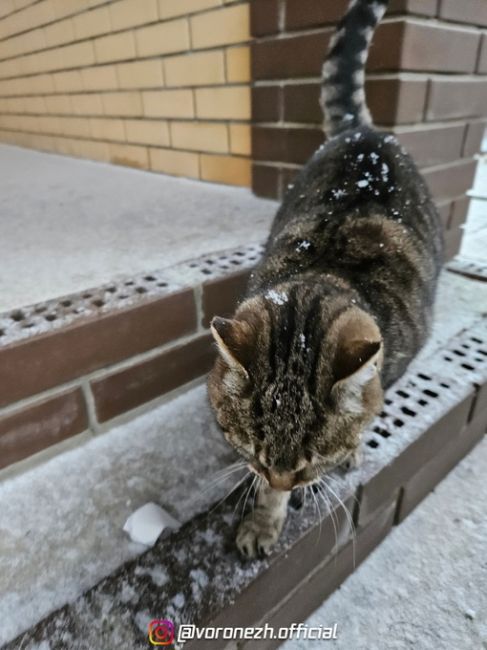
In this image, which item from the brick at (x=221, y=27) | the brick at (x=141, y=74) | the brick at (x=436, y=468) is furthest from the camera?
the brick at (x=141, y=74)

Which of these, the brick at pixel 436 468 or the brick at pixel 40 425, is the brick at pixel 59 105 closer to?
the brick at pixel 40 425

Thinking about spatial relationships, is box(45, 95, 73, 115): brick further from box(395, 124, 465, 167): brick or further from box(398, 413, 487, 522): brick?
box(398, 413, 487, 522): brick

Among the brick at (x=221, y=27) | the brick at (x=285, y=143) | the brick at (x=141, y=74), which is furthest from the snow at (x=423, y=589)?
the brick at (x=141, y=74)

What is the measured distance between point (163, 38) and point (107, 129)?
0.89 m

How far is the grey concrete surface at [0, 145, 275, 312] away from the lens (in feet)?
4.57

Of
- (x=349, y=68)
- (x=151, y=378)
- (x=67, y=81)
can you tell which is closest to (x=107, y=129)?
(x=67, y=81)

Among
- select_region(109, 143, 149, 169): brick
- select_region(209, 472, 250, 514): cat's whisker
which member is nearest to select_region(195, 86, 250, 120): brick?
select_region(109, 143, 149, 169): brick

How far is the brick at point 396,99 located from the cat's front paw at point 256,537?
1.37m

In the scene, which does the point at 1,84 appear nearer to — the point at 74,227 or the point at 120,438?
the point at 74,227

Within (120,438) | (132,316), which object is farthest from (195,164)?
(120,438)

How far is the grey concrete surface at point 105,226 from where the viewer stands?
1.39 m

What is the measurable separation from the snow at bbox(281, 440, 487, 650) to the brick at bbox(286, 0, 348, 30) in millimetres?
1584

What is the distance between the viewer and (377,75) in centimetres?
160

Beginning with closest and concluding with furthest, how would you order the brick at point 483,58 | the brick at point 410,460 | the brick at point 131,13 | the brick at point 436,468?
the brick at point 410,460 < the brick at point 436,468 < the brick at point 483,58 < the brick at point 131,13
